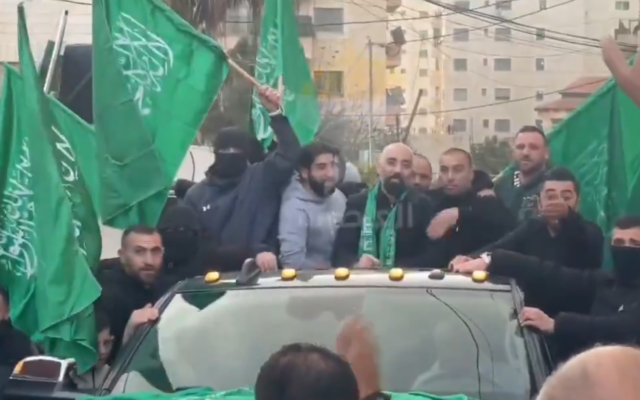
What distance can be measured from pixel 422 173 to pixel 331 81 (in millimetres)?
39206

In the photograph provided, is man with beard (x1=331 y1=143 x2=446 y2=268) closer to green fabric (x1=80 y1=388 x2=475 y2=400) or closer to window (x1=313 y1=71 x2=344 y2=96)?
green fabric (x1=80 y1=388 x2=475 y2=400)

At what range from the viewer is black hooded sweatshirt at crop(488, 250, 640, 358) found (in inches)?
196

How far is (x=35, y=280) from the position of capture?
20.1 feet

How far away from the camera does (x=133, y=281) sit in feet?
19.4

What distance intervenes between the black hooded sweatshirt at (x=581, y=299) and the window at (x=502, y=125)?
4658 cm

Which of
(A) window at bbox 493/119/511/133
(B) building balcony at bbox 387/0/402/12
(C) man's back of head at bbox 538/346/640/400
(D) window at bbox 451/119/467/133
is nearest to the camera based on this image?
(C) man's back of head at bbox 538/346/640/400

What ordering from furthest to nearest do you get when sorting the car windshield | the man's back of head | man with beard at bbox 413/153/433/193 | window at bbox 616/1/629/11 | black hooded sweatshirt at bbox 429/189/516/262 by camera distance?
window at bbox 616/1/629/11 < man with beard at bbox 413/153/433/193 < black hooded sweatshirt at bbox 429/189/516/262 < the car windshield < the man's back of head

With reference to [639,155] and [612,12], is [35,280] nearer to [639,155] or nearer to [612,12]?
[639,155]

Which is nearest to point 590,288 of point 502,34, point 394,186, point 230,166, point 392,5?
point 394,186

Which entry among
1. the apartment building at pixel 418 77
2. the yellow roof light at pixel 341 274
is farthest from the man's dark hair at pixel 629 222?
the apartment building at pixel 418 77

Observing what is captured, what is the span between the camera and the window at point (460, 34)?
162 feet

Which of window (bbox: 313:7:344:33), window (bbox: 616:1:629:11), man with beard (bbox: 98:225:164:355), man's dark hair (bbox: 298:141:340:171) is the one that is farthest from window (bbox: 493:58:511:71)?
man with beard (bbox: 98:225:164:355)

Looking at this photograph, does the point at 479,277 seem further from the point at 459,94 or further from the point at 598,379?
the point at 459,94

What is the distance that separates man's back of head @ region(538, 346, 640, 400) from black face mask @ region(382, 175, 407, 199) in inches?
189
